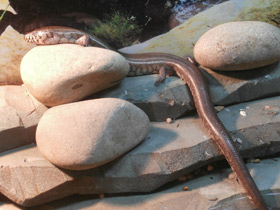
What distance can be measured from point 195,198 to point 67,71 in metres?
2.03

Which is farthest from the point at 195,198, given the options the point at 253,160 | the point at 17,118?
the point at 17,118

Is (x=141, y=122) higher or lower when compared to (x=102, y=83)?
lower

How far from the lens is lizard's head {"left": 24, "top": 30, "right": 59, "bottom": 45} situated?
3783 mm

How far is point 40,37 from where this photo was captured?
12.5 feet

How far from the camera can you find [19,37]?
388 cm

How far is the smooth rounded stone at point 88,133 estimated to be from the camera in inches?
109

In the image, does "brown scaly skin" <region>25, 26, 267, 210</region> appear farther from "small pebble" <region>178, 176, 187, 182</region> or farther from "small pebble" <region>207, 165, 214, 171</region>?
"small pebble" <region>178, 176, 187, 182</region>

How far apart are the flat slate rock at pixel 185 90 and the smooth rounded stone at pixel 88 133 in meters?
0.62

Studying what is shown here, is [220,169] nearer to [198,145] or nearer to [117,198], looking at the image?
[198,145]

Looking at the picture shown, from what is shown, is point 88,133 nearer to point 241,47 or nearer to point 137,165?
point 137,165

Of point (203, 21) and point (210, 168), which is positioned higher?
point (203, 21)

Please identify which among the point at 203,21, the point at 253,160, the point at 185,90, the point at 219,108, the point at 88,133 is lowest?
the point at 253,160

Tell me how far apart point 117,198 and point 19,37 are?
2.60 m

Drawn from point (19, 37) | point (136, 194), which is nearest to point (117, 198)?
point (136, 194)
